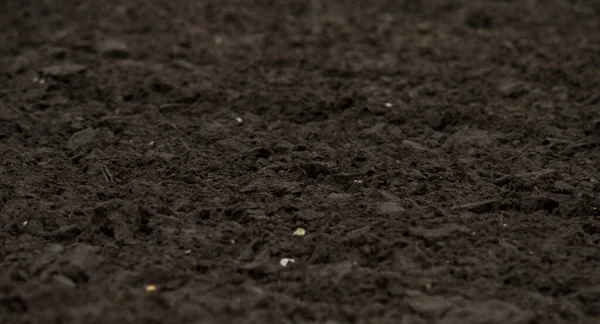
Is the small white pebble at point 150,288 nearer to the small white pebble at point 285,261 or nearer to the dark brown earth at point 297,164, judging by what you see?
the dark brown earth at point 297,164

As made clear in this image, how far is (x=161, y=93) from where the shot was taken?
4.73 meters

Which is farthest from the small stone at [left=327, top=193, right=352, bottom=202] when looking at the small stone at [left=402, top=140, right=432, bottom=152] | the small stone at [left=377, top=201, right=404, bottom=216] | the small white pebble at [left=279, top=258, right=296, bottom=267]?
the small stone at [left=402, top=140, right=432, bottom=152]

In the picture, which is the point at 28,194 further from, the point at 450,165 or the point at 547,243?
the point at 547,243

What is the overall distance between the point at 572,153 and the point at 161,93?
2.39 metres

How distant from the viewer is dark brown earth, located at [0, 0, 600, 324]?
9.48 feet

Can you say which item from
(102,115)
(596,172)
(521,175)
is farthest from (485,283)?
(102,115)

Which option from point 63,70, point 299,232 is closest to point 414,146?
point 299,232

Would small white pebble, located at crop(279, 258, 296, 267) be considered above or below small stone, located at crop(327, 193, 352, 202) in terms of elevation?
below

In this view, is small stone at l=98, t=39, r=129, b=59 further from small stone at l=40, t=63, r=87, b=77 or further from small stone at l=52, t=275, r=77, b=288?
small stone at l=52, t=275, r=77, b=288

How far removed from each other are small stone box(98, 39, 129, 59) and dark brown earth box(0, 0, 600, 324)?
2 centimetres

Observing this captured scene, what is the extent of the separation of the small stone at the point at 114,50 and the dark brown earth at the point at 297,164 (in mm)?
19

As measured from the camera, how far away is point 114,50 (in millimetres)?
5305

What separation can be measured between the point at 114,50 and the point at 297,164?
81.7 inches

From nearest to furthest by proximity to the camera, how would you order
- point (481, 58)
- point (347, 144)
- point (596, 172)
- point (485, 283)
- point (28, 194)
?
point (485, 283)
point (28, 194)
point (596, 172)
point (347, 144)
point (481, 58)
